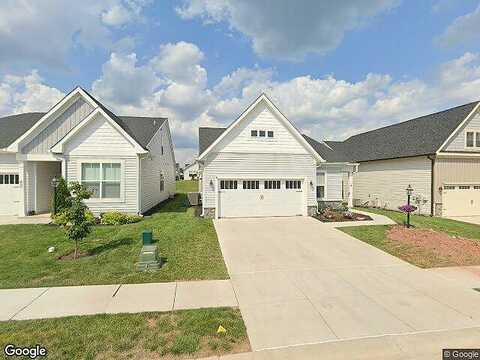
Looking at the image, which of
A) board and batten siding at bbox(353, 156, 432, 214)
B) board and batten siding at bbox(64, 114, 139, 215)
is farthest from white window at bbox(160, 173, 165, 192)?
board and batten siding at bbox(353, 156, 432, 214)

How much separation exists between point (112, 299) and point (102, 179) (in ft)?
34.1

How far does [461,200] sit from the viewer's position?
1934 centimetres

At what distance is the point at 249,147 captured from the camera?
16.2 metres

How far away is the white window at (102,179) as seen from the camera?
1471 cm

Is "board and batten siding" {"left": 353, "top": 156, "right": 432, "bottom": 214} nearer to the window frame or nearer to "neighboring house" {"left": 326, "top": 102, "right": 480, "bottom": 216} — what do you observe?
"neighboring house" {"left": 326, "top": 102, "right": 480, "bottom": 216}

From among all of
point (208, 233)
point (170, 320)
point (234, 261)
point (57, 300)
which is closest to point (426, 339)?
point (170, 320)

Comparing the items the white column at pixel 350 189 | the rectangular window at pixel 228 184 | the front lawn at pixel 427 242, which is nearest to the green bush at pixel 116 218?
the rectangular window at pixel 228 184

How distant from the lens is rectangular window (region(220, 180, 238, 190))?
16016mm

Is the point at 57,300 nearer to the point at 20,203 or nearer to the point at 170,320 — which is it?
the point at 170,320

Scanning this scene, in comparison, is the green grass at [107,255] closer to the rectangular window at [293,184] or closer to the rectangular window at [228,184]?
the rectangular window at [228,184]

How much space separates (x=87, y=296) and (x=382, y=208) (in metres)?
23.1

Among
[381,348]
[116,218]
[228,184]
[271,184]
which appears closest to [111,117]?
[116,218]

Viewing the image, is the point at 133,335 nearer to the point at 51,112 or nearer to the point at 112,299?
the point at 112,299

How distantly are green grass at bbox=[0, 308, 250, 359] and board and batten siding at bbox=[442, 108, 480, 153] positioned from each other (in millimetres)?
21042
